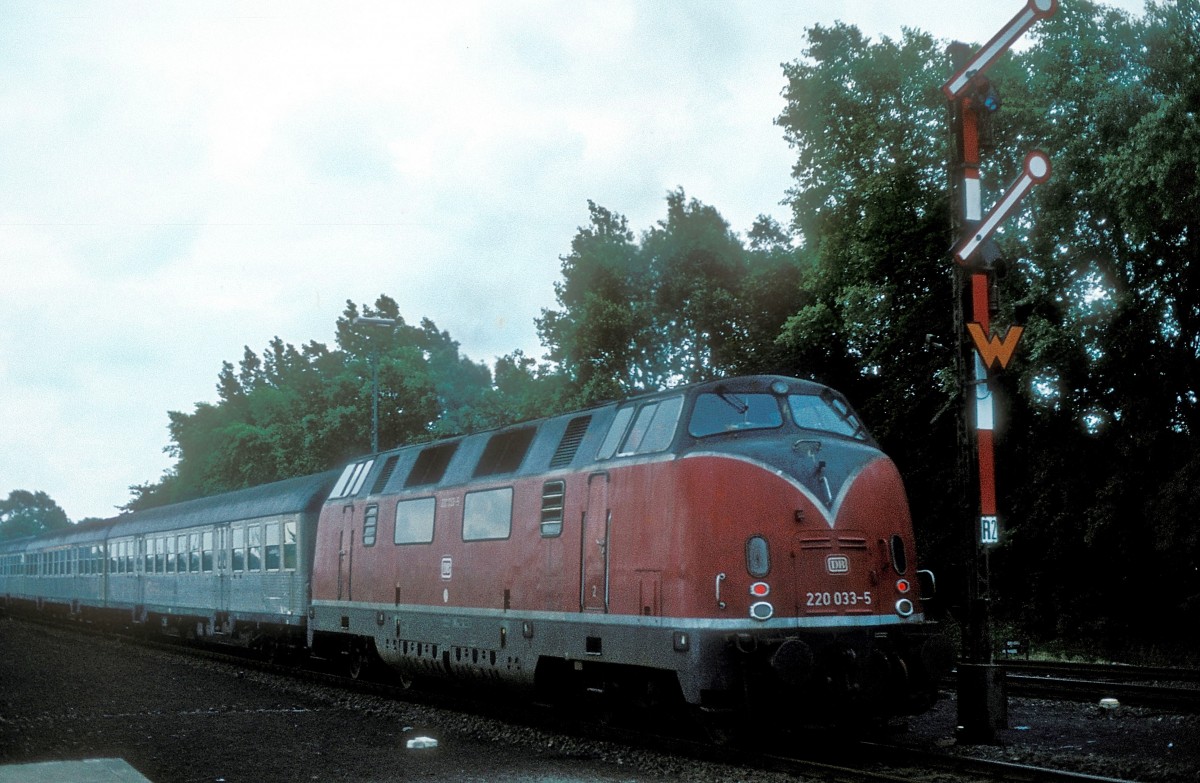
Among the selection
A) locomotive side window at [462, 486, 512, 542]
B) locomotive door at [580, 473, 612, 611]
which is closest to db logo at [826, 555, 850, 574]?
locomotive door at [580, 473, 612, 611]

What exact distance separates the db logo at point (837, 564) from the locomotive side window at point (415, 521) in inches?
257

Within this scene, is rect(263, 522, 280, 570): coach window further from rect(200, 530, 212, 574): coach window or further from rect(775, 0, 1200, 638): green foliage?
rect(775, 0, 1200, 638): green foliage

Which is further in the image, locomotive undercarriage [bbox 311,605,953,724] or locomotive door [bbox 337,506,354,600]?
locomotive door [bbox 337,506,354,600]

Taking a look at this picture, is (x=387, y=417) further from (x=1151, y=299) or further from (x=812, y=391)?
(x=812, y=391)

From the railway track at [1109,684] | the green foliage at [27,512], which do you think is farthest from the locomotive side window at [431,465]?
the green foliage at [27,512]

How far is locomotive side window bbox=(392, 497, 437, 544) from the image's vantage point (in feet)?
52.6

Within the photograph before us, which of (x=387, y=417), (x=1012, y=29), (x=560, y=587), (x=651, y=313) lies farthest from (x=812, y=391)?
(x=387, y=417)

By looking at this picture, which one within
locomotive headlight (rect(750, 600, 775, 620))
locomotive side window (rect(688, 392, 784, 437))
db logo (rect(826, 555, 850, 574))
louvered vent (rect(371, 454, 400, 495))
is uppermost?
locomotive side window (rect(688, 392, 784, 437))

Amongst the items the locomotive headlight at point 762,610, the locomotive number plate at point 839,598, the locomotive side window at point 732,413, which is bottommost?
the locomotive headlight at point 762,610

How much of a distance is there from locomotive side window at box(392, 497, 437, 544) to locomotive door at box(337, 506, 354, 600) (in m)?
1.80

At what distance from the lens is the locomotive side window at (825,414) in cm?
1195

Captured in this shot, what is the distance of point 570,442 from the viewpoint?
13281 millimetres

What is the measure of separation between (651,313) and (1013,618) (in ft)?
74.0

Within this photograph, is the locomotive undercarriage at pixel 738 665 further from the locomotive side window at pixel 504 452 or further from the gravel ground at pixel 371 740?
the locomotive side window at pixel 504 452
